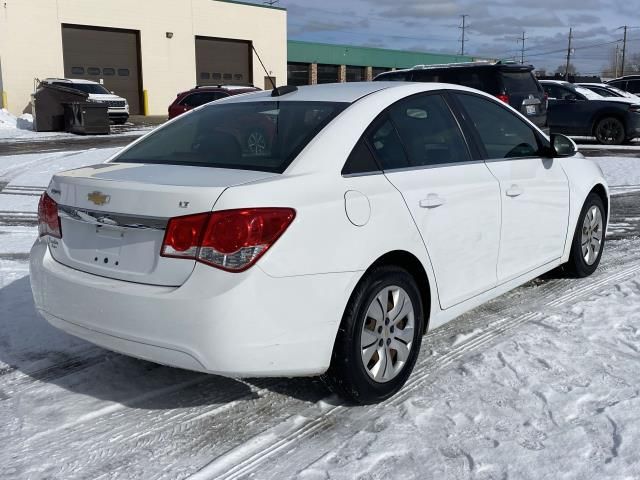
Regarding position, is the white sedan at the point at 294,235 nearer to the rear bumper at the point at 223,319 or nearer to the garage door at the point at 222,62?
the rear bumper at the point at 223,319

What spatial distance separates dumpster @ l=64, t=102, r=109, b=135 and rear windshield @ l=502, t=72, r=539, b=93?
13974 mm

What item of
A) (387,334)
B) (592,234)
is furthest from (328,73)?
(387,334)

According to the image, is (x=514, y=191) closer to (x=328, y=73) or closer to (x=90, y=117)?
(x=90, y=117)

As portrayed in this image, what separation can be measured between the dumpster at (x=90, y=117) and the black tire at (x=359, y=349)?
68.2 ft

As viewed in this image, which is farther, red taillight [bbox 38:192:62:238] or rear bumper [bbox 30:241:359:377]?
red taillight [bbox 38:192:62:238]

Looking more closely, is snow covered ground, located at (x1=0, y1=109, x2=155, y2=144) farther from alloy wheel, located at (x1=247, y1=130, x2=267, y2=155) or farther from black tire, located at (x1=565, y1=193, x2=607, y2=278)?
alloy wheel, located at (x1=247, y1=130, x2=267, y2=155)

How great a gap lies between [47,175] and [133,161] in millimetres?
9020

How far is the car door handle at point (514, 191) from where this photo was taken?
428 cm

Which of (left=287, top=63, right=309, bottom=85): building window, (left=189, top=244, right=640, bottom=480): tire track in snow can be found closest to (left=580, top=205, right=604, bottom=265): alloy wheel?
(left=189, top=244, right=640, bottom=480): tire track in snow

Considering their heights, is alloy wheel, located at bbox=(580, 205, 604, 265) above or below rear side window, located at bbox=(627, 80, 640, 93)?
below

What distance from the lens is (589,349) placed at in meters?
4.06

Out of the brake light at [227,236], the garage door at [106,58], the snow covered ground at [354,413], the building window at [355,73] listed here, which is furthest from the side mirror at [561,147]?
the building window at [355,73]

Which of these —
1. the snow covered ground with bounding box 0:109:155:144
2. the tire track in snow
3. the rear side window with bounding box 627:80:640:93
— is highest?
the rear side window with bounding box 627:80:640:93

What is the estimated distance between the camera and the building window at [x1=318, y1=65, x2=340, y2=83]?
2088 inches
